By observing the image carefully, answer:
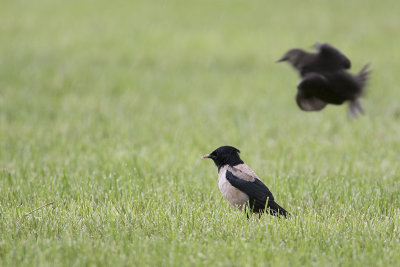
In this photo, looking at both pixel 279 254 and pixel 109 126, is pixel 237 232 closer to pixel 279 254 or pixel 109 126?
pixel 279 254

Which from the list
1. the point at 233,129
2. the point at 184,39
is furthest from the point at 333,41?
the point at 233,129

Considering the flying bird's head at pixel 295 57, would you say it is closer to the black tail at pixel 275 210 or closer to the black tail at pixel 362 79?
the black tail at pixel 362 79

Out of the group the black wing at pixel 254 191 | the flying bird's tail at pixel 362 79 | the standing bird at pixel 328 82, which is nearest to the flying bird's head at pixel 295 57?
the standing bird at pixel 328 82

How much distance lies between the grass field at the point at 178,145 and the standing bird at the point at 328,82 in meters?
0.93

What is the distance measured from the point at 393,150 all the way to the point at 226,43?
10238mm

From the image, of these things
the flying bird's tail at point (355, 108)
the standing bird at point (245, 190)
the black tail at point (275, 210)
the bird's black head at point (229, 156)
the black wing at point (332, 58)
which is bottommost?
the black tail at point (275, 210)

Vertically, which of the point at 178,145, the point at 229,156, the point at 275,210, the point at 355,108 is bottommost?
the point at 275,210

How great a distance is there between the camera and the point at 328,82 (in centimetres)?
491

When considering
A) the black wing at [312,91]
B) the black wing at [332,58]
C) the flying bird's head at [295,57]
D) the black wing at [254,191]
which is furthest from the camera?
the flying bird's head at [295,57]

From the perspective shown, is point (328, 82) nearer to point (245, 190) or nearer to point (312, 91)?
point (312, 91)

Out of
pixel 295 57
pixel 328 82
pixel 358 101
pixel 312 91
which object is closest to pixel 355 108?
pixel 358 101

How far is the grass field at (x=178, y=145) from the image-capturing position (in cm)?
386

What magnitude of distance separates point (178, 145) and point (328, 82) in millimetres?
3137

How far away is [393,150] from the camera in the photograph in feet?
23.9
